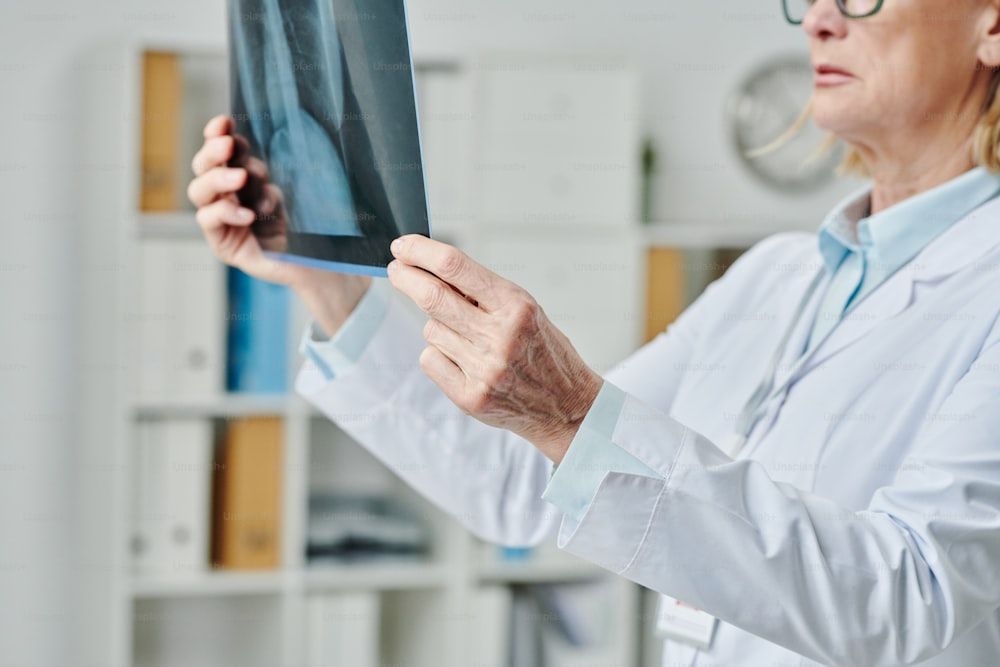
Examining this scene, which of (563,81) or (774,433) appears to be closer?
(774,433)

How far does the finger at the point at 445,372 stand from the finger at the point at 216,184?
1.41 feet

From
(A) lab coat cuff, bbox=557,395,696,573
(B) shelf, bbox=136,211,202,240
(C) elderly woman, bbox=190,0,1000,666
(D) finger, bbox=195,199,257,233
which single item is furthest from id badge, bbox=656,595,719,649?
(B) shelf, bbox=136,211,202,240

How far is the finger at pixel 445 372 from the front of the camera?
85 cm

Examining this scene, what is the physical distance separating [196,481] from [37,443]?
0.46m

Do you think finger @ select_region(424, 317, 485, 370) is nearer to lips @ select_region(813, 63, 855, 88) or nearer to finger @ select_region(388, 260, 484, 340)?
finger @ select_region(388, 260, 484, 340)

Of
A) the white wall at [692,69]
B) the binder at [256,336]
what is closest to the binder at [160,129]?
the binder at [256,336]

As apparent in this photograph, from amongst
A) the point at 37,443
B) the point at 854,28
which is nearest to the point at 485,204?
the point at 37,443

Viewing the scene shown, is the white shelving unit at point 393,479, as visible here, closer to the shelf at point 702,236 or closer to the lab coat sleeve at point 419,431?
the shelf at point 702,236

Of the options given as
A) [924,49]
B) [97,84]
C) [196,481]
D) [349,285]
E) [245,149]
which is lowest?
[196,481]

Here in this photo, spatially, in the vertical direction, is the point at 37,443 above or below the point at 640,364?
below

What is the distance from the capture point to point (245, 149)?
1188mm

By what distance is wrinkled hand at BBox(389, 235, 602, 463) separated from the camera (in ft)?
2.67

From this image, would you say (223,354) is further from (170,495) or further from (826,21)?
(826,21)

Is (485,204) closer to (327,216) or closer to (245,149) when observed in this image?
(245,149)
